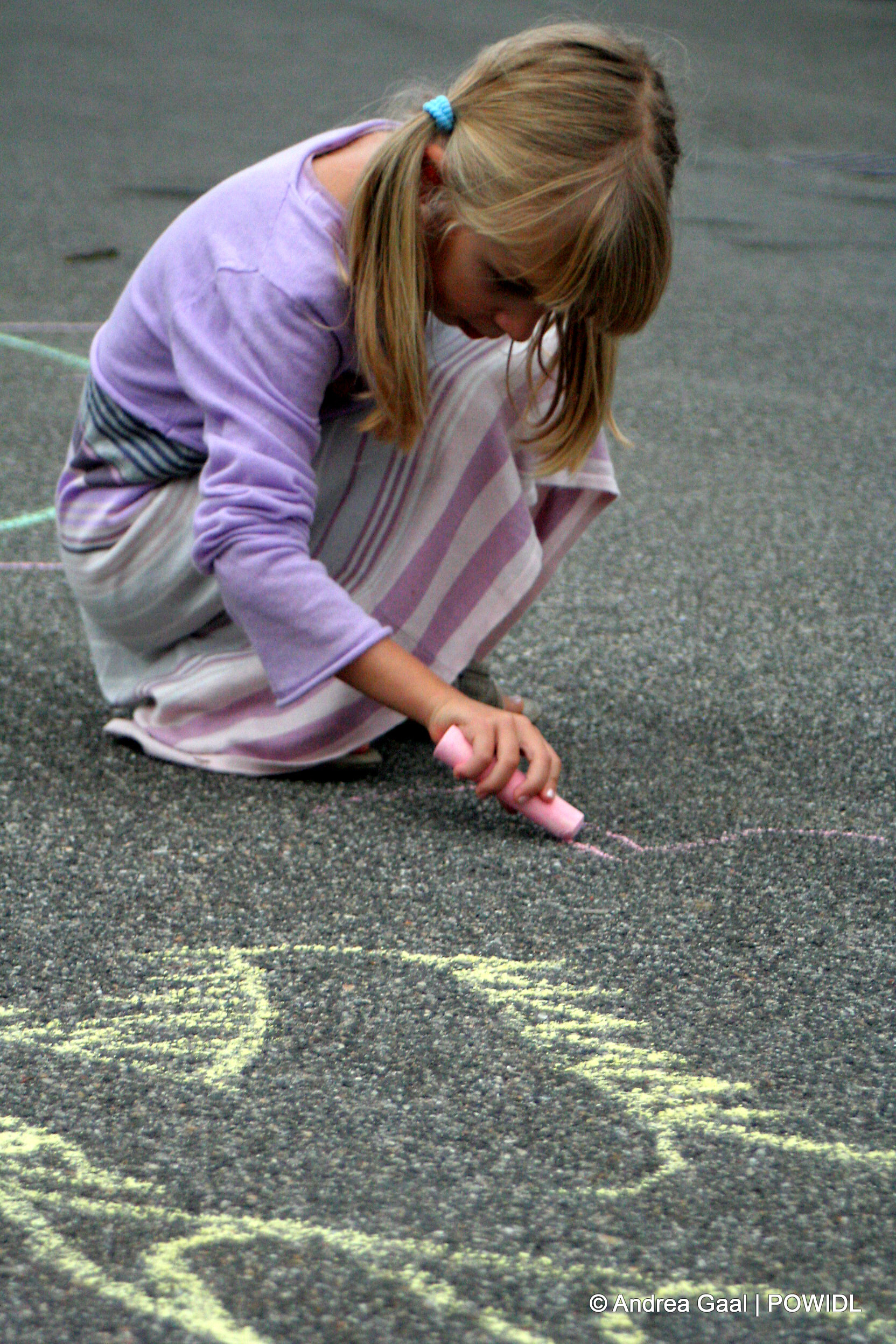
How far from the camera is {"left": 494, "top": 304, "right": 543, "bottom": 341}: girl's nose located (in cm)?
161

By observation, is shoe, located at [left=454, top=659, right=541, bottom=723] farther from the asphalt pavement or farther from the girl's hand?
→ the girl's hand

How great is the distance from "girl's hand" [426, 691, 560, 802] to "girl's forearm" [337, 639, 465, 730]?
12 mm

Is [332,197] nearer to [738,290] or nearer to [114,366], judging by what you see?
[114,366]

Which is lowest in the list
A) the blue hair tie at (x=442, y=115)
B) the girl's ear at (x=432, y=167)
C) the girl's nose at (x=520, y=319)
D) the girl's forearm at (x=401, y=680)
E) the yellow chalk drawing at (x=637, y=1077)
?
the yellow chalk drawing at (x=637, y=1077)

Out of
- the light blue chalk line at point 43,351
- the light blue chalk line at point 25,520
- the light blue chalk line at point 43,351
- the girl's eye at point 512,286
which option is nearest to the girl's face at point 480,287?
the girl's eye at point 512,286

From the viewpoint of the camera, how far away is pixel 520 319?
5.31 ft

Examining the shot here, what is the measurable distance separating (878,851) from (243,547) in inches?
32.2

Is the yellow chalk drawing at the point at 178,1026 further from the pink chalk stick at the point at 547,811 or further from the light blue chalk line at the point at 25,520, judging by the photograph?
the light blue chalk line at the point at 25,520

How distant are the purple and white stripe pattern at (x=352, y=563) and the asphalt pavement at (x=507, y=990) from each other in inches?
3.1

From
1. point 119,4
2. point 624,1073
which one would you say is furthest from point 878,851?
point 119,4

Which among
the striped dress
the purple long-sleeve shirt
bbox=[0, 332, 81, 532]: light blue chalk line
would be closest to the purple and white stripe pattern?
the striped dress

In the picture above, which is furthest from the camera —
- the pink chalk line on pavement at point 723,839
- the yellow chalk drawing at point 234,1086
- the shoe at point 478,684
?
the shoe at point 478,684

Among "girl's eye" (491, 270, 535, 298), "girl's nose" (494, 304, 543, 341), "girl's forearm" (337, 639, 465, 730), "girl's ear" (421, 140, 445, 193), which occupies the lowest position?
"girl's forearm" (337, 639, 465, 730)

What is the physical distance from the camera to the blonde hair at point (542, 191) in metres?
1.53
